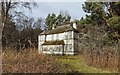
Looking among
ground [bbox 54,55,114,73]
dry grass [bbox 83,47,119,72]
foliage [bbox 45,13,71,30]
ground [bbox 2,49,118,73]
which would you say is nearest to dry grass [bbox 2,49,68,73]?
ground [bbox 2,49,118,73]

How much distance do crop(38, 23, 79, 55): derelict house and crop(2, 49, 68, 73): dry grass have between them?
0.45 ft

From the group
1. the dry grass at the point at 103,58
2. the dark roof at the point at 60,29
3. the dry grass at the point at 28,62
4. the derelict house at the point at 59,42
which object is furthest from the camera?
the dry grass at the point at 103,58

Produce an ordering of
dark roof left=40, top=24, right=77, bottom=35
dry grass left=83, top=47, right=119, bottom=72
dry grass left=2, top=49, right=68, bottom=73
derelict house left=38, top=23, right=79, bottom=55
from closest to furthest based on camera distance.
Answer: dry grass left=2, top=49, right=68, bottom=73 → dark roof left=40, top=24, right=77, bottom=35 → derelict house left=38, top=23, right=79, bottom=55 → dry grass left=83, top=47, right=119, bottom=72

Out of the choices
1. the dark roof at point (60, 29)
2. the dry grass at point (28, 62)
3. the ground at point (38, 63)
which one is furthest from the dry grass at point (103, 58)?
the dry grass at point (28, 62)

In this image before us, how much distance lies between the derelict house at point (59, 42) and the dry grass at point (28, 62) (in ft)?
0.45

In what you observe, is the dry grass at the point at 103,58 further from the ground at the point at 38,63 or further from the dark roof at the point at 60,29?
the dark roof at the point at 60,29

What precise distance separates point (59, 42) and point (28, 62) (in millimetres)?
627

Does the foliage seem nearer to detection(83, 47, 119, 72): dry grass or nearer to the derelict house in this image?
the derelict house

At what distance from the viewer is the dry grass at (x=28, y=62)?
2.90 m

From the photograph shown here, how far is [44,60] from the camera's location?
126 inches

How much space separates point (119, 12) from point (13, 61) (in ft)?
7.05

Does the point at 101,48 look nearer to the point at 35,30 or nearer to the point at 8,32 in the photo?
the point at 35,30

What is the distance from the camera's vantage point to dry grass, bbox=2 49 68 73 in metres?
2.90

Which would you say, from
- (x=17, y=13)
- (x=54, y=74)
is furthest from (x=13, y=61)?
(x=17, y=13)
